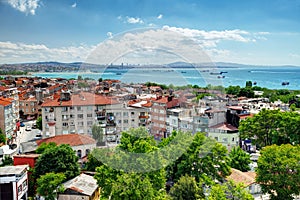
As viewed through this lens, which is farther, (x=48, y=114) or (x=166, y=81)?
(x=48, y=114)

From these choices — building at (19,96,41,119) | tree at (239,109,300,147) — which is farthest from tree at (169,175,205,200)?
building at (19,96,41,119)

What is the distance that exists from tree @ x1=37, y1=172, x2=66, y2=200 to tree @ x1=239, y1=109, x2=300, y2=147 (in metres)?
4.88

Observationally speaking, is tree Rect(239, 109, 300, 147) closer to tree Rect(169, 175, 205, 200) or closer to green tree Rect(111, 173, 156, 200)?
tree Rect(169, 175, 205, 200)

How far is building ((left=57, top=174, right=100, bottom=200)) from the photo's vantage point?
4.86 meters

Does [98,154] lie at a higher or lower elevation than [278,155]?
higher

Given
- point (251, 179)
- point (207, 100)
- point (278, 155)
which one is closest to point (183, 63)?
point (207, 100)

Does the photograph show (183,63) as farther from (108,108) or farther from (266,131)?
(266,131)

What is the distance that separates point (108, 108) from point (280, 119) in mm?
6313

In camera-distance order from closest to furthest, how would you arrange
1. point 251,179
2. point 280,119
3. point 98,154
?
point 98,154 < point 251,179 < point 280,119

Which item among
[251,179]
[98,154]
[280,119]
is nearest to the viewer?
[98,154]

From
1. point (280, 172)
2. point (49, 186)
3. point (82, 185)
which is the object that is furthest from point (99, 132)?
point (280, 172)

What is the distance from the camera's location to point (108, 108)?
2.57 metres

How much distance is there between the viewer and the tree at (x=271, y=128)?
24.0ft

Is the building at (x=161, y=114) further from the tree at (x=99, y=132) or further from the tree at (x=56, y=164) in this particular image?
the tree at (x=56, y=164)
